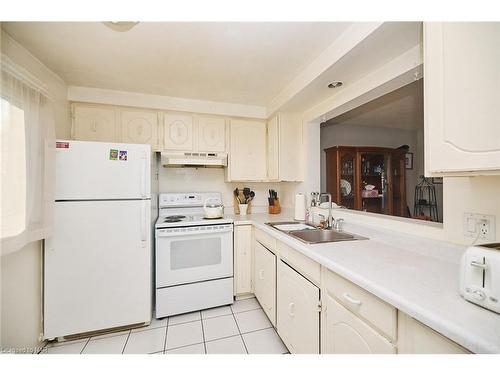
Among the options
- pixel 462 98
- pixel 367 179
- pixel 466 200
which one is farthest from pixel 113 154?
pixel 367 179

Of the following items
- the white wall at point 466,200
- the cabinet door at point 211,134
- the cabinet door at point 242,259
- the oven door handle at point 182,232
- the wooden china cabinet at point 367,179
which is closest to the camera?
the white wall at point 466,200

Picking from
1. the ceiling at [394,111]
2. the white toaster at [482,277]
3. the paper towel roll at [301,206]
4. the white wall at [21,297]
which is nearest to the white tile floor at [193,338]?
the white wall at [21,297]

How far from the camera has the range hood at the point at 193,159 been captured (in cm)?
231

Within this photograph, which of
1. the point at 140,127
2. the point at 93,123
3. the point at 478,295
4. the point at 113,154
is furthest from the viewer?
the point at 140,127

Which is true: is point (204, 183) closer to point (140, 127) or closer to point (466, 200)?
point (140, 127)

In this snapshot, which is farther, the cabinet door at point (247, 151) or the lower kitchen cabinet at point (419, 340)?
the cabinet door at point (247, 151)

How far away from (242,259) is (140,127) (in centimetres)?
183

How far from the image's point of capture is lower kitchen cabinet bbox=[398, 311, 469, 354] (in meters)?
0.61

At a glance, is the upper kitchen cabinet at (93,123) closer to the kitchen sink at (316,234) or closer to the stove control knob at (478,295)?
the kitchen sink at (316,234)

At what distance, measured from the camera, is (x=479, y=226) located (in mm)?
961

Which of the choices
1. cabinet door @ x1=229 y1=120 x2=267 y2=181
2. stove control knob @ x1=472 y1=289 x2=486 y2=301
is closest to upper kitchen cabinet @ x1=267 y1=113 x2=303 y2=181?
cabinet door @ x1=229 y1=120 x2=267 y2=181

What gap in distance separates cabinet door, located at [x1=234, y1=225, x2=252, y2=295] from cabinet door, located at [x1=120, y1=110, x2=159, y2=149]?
1368 millimetres

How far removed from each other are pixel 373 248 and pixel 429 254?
0.84ft

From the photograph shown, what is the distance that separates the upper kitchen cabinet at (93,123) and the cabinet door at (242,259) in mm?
1665
